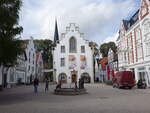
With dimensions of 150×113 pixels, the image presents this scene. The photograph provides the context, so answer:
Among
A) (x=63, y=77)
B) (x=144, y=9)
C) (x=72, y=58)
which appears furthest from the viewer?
(x=72, y=58)

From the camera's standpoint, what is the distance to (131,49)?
34.9m

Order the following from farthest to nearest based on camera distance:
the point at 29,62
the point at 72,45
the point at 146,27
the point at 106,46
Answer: the point at 106,46 → the point at 72,45 → the point at 29,62 → the point at 146,27

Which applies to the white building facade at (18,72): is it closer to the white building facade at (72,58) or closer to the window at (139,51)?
the white building facade at (72,58)

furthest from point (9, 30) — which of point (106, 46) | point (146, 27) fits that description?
point (106, 46)

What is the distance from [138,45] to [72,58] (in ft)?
88.1

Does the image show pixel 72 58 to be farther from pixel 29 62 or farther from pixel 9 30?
pixel 9 30

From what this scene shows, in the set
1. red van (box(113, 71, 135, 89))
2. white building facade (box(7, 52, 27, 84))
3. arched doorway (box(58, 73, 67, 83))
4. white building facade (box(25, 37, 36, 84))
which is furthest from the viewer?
arched doorway (box(58, 73, 67, 83))

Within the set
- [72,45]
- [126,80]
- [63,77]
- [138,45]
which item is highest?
[72,45]

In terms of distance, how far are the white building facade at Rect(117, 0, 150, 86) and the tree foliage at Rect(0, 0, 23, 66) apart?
2040 cm

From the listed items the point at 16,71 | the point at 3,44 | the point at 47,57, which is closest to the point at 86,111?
the point at 3,44

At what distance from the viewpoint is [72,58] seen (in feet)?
181

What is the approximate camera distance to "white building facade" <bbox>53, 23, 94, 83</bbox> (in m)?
54.6

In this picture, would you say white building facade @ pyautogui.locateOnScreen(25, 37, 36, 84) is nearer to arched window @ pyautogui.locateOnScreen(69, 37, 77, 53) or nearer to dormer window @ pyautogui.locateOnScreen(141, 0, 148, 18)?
arched window @ pyautogui.locateOnScreen(69, 37, 77, 53)

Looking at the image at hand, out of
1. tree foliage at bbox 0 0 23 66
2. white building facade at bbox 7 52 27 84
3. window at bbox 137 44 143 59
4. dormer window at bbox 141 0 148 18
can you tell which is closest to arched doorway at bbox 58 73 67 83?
white building facade at bbox 7 52 27 84
